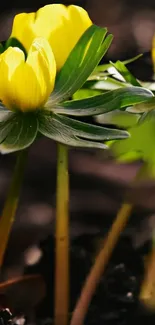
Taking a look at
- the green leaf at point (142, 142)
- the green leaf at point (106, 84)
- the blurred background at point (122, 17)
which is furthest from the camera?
the blurred background at point (122, 17)

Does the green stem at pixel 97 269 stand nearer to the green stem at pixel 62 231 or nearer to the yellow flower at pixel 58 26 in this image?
the green stem at pixel 62 231

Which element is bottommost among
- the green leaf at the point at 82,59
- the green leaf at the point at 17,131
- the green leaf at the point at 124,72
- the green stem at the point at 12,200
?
the green stem at the point at 12,200

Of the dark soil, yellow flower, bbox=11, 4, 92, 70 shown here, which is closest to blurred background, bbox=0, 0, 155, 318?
the dark soil

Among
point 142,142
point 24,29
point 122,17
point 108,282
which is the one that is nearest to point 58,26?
point 24,29

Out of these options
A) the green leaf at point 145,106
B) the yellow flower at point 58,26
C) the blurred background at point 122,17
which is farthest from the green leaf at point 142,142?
the blurred background at point 122,17

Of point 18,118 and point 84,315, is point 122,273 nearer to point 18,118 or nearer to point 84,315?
point 84,315

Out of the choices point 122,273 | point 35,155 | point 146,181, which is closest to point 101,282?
point 122,273

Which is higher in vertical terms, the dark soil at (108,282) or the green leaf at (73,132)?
the green leaf at (73,132)
